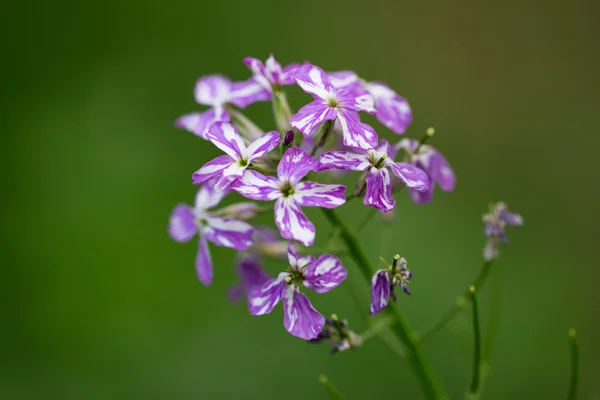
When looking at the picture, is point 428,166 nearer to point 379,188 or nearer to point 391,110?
point 391,110

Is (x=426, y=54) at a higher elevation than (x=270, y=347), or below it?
higher

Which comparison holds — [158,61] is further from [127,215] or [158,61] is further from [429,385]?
[429,385]

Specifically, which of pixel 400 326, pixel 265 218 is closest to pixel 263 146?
pixel 400 326

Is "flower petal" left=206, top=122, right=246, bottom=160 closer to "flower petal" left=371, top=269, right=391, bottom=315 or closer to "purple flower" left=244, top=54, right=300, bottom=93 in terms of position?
"purple flower" left=244, top=54, right=300, bottom=93

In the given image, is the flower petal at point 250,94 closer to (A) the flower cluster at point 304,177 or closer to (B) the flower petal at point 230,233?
(A) the flower cluster at point 304,177

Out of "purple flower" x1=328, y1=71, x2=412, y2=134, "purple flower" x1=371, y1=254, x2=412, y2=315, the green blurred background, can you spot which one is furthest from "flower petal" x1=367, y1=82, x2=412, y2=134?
the green blurred background

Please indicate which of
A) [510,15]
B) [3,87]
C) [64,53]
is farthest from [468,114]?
[3,87]
